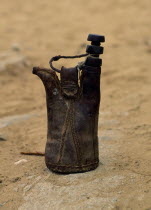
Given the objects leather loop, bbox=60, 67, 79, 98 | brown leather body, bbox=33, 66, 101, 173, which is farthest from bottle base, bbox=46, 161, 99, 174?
leather loop, bbox=60, 67, 79, 98

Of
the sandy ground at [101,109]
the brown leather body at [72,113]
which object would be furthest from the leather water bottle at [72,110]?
the sandy ground at [101,109]

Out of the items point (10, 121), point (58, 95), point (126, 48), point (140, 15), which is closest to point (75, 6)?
point (140, 15)

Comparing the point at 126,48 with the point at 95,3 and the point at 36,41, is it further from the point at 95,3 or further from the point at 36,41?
the point at 95,3

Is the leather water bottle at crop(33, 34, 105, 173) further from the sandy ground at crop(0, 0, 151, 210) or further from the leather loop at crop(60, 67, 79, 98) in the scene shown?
the sandy ground at crop(0, 0, 151, 210)

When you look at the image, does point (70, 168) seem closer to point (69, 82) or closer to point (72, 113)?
point (72, 113)

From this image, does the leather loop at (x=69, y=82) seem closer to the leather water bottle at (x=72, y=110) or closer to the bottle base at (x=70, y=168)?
the leather water bottle at (x=72, y=110)

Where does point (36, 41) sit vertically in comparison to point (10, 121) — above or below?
above

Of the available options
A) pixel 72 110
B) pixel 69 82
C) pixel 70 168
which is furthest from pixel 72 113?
pixel 70 168
